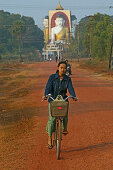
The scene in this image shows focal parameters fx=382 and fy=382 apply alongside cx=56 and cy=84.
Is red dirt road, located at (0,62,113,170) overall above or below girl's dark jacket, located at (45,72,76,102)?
below

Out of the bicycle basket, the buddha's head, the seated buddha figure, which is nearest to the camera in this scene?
the bicycle basket

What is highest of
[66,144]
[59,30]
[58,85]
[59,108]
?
[59,30]

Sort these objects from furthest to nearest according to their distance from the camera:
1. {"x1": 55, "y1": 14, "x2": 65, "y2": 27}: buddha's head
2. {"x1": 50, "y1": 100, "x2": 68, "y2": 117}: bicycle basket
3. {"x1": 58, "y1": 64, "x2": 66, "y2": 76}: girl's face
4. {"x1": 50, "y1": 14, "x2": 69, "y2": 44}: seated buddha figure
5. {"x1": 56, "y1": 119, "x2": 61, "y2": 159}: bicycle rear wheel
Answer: {"x1": 50, "y1": 14, "x2": 69, "y2": 44}: seated buddha figure
{"x1": 55, "y1": 14, "x2": 65, "y2": 27}: buddha's head
{"x1": 58, "y1": 64, "x2": 66, "y2": 76}: girl's face
{"x1": 56, "y1": 119, "x2": 61, "y2": 159}: bicycle rear wheel
{"x1": 50, "y1": 100, "x2": 68, "y2": 117}: bicycle basket

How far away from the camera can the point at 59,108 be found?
6695mm

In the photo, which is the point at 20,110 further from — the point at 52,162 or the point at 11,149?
the point at 52,162

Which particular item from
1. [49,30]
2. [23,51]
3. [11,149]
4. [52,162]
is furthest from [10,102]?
[49,30]

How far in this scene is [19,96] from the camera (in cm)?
1894

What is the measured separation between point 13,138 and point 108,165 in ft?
10.1

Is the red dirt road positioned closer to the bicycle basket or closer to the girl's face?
the bicycle basket

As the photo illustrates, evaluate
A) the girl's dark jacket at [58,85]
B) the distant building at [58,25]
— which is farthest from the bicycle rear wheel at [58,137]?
the distant building at [58,25]

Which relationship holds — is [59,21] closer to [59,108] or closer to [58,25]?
[58,25]

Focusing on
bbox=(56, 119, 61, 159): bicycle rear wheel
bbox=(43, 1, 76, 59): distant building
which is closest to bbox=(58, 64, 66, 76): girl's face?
bbox=(56, 119, 61, 159): bicycle rear wheel

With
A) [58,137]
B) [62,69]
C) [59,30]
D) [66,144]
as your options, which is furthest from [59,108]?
[59,30]

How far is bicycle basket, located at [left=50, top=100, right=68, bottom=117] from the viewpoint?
670cm
